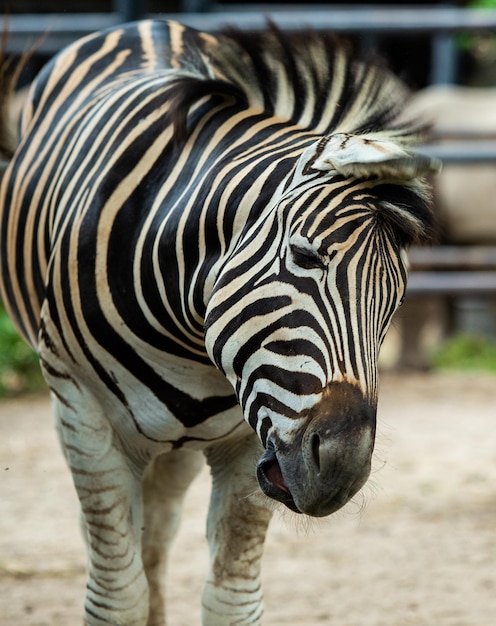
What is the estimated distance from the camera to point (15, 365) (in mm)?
7340

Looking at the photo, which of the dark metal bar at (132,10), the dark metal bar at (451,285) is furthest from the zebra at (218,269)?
the dark metal bar at (451,285)

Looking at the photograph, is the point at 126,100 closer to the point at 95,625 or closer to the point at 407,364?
the point at 95,625

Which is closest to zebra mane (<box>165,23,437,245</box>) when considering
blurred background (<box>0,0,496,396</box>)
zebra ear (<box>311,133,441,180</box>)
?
zebra ear (<box>311,133,441,180</box>)

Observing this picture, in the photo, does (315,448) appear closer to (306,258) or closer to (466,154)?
(306,258)

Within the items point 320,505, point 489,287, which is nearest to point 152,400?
point 320,505

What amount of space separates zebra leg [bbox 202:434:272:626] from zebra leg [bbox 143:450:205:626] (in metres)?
0.51

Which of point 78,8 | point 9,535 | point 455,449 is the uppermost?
point 78,8

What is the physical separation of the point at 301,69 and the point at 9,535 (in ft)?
9.23

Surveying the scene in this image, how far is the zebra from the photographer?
6.62 feet

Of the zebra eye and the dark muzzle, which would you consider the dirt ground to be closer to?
the dark muzzle

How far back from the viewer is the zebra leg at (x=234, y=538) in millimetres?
2760

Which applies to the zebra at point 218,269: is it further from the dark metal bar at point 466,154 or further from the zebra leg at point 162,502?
the dark metal bar at point 466,154

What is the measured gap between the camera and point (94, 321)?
2549 mm

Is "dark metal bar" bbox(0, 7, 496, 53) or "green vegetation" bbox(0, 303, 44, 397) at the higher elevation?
"dark metal bar" bbox(0, 7, 496, 53)
